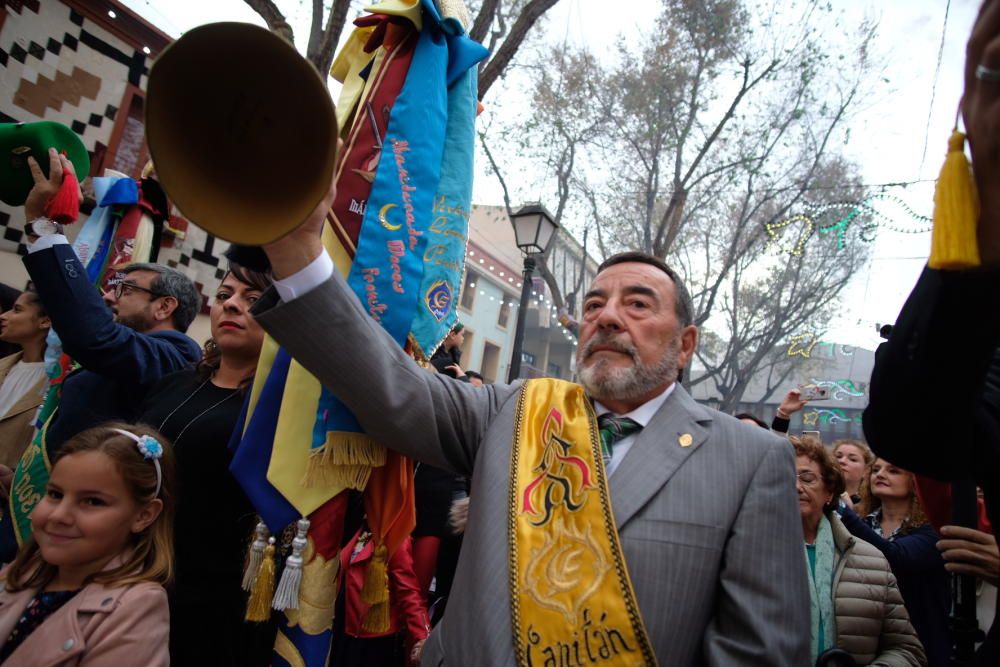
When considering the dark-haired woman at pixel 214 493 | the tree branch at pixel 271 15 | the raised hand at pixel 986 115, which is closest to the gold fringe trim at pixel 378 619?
the dark-haired woman at pixel 214 493

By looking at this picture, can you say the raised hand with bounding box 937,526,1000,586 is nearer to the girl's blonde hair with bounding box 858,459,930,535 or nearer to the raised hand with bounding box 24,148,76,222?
the girl's blonde hair with bounding box 858,459,930,535

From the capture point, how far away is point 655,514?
4.96 feet

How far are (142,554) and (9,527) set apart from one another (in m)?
1.40

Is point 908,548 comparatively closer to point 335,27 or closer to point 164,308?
point 164,308

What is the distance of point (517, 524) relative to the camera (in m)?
1.54

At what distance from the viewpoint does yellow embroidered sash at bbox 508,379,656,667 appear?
1.37 metres

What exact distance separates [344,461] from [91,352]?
57.1 inches

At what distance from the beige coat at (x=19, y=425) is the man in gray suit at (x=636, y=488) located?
3056mm

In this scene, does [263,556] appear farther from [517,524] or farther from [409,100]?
[409,100]

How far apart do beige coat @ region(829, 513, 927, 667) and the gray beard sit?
1.57 meters

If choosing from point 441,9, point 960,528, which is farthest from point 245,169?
point 960,528

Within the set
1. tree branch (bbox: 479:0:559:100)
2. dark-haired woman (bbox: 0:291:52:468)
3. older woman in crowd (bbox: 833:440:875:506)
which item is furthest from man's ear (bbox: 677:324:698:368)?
tree branch (bbox: 479:0:559:100)

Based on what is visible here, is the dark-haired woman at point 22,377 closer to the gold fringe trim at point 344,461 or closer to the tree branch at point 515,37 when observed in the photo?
the gold fringe trim at point 344,461

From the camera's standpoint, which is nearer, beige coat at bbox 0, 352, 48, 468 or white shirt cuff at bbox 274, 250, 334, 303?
white shirt cuff at bbox 274, 250, 334, 303
